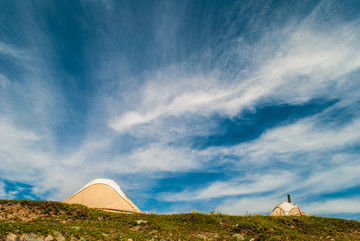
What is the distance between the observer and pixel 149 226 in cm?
1639

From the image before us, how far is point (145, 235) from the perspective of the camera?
14.3 meters

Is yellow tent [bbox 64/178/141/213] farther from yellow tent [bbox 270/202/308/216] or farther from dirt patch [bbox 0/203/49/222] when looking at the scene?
yellow tent [bbox 270/202/308/216]

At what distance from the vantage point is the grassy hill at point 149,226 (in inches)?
521

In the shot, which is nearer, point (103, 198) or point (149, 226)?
point (149, 226)

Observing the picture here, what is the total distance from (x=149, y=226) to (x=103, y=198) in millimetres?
12452

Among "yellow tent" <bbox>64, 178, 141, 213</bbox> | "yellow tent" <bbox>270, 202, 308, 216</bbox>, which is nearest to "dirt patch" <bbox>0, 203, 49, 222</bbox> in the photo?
"yellow tent" <bbox>64, 178, 141, 213</bbox>

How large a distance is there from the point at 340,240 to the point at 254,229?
6.02 metres

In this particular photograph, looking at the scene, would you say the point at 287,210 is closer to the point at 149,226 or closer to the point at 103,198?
the point at 149,226

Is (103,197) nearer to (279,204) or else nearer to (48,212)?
(48,212)

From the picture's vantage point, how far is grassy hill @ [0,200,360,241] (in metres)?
13.2

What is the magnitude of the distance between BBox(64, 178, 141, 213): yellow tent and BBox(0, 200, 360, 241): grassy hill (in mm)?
8200

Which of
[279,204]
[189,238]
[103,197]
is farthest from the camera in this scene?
[279,204]

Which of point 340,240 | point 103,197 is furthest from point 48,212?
point 340,240

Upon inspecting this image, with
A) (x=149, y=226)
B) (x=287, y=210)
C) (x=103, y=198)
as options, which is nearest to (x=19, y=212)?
(x=149, y=226)
